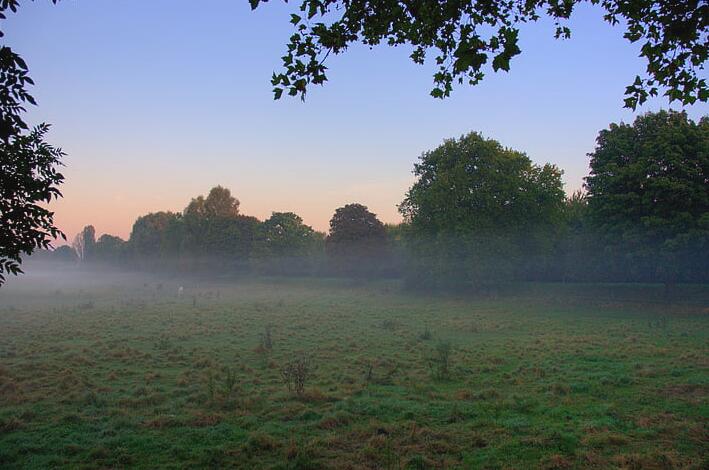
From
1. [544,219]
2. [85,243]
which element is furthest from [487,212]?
[85,243]

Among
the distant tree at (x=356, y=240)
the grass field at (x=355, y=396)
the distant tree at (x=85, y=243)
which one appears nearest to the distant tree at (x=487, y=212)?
the grass field at (x=355, y=396)

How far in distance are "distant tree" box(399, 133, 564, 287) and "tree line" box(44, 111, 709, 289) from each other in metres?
0.09

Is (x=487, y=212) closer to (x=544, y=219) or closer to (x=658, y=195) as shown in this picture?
(x=544, y=219)

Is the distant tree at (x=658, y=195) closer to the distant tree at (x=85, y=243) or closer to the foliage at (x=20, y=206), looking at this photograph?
the foliage at (x=20, y=206)

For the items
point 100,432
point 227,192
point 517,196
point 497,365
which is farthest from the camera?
point 227,192

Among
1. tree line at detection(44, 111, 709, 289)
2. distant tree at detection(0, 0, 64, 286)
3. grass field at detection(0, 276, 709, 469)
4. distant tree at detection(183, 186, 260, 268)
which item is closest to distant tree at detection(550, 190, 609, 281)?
tree line at detection(44, 111, 709, 289)

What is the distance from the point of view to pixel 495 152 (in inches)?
1596

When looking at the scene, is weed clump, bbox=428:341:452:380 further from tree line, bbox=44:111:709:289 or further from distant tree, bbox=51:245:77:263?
distant tree, bbox=51:245:77:263

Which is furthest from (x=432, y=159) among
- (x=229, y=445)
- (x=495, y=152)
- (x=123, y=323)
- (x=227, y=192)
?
(x=227, y=192)

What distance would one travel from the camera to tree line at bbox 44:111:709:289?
28625 millimetres

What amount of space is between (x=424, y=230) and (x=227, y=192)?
54.4 metres

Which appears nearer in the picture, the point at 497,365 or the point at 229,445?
the point at 229,445

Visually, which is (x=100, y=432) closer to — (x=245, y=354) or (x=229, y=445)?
(x=229, y=445)

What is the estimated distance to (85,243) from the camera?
5940 inches
